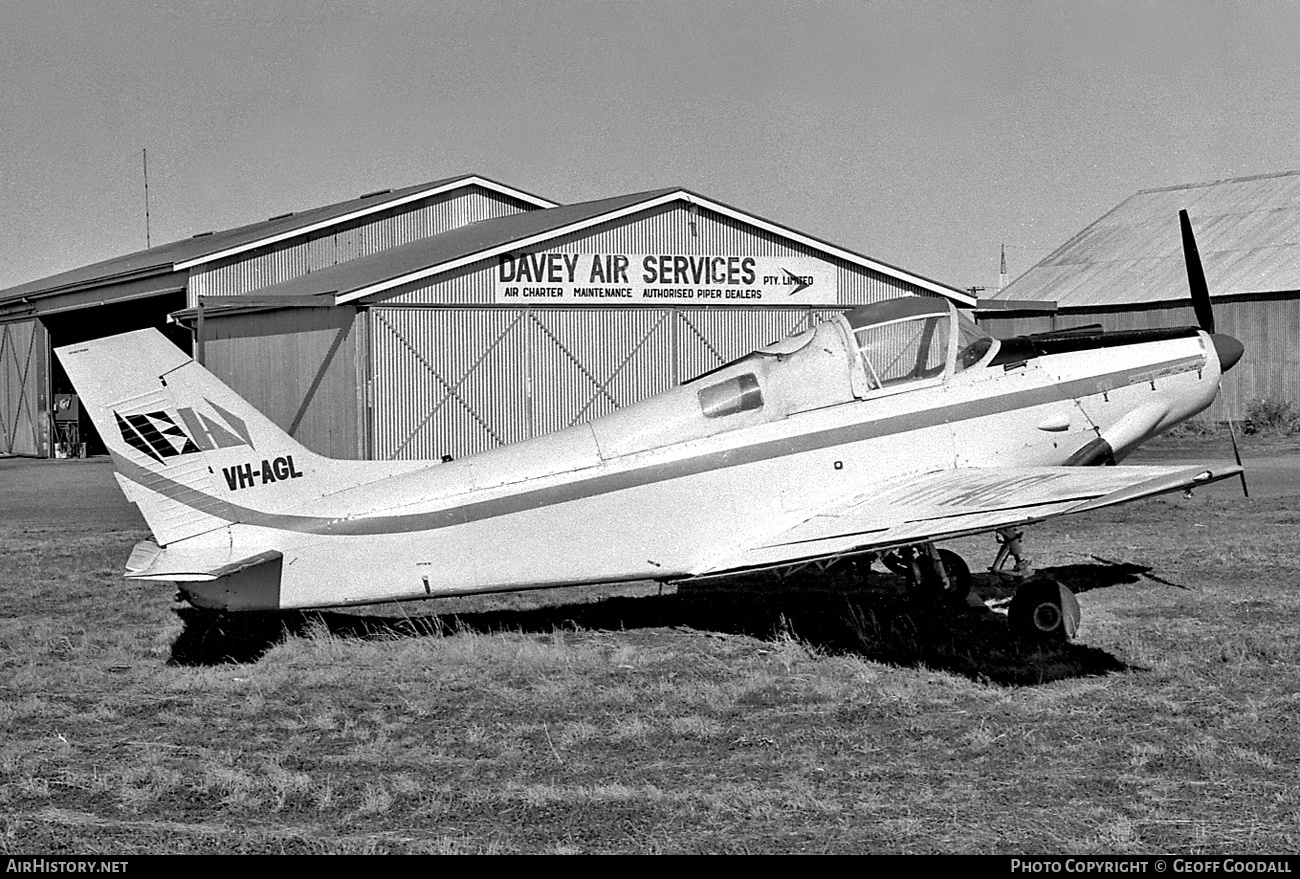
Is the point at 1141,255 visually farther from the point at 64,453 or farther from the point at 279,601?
the point at 279,601

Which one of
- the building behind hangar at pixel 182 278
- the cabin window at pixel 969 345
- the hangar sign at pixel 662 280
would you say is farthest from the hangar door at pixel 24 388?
the cabin window at pixel 969 345

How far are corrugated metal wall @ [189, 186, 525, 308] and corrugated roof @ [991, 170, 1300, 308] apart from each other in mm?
16393

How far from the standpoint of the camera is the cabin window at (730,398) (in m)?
10.8

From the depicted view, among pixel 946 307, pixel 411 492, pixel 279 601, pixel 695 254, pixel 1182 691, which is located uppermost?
pixel 695 254

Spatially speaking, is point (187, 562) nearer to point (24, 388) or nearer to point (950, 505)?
point (950, 505)

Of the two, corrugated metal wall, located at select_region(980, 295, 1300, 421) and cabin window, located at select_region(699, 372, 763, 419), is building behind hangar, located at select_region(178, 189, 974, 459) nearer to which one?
corrugated metal wall, located at select_region(980, 295, 1300, 421)

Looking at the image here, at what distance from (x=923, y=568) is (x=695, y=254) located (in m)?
14.9

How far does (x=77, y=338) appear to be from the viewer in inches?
1565

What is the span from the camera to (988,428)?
437 inches

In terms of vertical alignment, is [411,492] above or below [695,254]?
below

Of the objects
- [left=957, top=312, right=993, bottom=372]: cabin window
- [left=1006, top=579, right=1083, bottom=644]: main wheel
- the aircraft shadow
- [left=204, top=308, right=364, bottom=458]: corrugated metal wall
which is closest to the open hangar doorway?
[left=204, top=308, right=364, bottom=458]: corrugated metal wall

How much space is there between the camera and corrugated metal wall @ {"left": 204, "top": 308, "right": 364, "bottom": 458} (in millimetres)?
23469

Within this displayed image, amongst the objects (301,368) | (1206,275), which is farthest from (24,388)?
(1206,275)

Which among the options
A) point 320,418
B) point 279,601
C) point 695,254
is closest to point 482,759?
point 279,601
